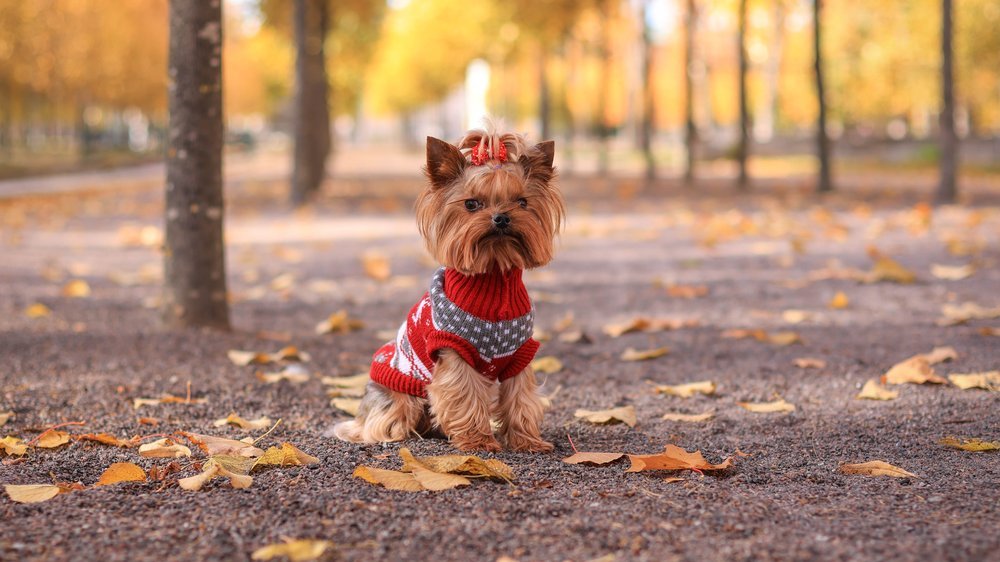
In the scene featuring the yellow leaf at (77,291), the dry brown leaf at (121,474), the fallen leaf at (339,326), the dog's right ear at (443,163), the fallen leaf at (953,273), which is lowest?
the dry brown leaf at (121,474)

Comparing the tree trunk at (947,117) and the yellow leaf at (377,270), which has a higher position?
the tree trunk at (947,117)

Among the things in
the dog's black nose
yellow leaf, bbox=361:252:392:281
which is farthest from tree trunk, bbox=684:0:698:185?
the dog's black nose

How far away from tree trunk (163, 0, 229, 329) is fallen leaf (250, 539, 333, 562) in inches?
165

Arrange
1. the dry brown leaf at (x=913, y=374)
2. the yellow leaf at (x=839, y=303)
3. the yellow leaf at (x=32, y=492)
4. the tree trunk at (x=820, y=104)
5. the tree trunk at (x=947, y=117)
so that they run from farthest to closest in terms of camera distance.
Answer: the tree trunk at (x=820, y=104), the tree trunk at (x=947, y=117), the yellow leaf at (x=839, y=303), the dry brown leaf at (x=913, y=374), the yellow leaf at (x=32, y=492)

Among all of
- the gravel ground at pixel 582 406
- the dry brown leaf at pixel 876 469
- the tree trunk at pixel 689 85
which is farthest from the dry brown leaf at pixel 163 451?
the tree trunk at pixel 689 85

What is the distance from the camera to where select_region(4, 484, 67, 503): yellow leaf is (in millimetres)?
3459

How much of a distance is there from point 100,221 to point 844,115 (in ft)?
125

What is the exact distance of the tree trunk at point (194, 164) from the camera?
6570mm

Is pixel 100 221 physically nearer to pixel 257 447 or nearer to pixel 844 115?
pixel 257 447

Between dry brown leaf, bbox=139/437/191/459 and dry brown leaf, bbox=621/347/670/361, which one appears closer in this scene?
dry brown leaf, bbox=139/437/191/459

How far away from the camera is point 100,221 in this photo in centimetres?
1814

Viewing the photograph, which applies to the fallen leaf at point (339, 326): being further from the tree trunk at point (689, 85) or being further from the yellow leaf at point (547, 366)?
the tree trunk at point (689, 85)

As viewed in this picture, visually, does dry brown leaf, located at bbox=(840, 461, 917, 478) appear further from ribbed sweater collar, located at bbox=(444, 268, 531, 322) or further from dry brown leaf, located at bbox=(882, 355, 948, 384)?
dry brown leaf, located at bbox=(882, 355, 948, 384)

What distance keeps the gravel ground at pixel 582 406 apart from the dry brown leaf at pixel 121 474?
0.25ft
